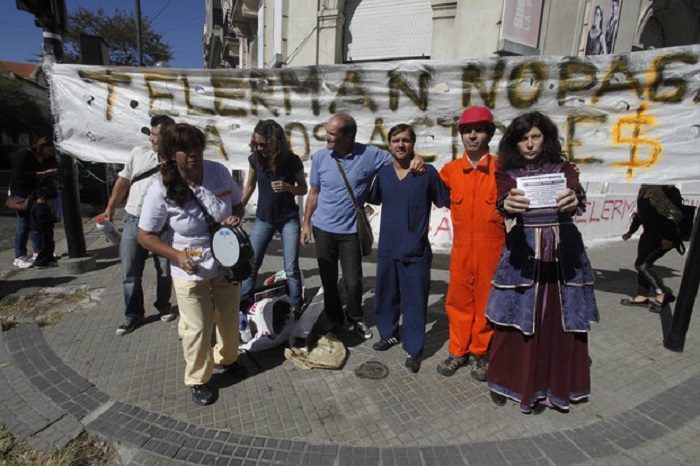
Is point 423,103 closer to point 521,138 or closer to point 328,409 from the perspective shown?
point 521,138

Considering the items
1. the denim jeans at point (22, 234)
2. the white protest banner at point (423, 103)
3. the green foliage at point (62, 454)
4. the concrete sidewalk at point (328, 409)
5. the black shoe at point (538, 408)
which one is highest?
the white protest banner at point (423, 103)

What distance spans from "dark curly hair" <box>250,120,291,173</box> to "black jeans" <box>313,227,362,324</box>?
0.73m

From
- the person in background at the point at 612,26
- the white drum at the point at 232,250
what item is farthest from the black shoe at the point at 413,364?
the person in background at the point at 612,26

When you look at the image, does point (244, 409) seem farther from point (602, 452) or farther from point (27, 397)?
point (602, 452)

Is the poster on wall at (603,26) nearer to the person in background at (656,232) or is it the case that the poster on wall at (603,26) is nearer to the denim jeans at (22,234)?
the person in background at (656,232)

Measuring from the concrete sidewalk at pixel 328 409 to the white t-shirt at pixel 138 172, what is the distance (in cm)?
120

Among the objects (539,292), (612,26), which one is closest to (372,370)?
(539,292)

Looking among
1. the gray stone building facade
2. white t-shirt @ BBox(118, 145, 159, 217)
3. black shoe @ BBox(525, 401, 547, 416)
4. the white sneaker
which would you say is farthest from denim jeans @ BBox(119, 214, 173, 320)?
the gray stone building facade

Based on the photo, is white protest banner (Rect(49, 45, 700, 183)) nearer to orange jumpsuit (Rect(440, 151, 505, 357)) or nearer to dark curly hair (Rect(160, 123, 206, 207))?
orange jumpsuit (Rect(440, 151, 505, 357))

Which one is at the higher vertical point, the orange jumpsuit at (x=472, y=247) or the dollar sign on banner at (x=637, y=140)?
the dollar sign on banner at (x=637, y=140)

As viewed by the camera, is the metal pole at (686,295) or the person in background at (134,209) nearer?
the metal pole at (686,295)

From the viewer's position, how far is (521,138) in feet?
8.43

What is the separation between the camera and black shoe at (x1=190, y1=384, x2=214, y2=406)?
9.17 feet

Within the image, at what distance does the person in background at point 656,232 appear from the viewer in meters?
4.39
